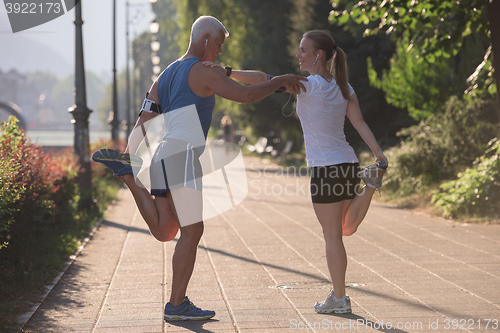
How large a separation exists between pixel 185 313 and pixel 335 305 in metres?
1.12

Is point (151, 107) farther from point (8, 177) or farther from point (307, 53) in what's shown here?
point (8, 177)

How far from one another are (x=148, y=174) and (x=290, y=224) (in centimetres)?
536

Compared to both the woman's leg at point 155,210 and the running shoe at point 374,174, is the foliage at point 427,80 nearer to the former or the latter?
the running shoe at point 374,174

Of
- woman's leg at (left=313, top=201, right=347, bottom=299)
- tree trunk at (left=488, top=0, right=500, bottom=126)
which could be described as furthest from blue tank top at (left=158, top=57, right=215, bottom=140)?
tree trunk at (left=488, top=0, right=500, bottom=126)

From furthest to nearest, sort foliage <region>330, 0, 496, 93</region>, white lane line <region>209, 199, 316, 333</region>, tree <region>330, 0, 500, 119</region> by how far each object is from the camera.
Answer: foliage <region>330, 0, 496, 93</region>
tree <region>330, 0, 500, 119</region>
white lane line <region>209, 199, 316, 333</region>

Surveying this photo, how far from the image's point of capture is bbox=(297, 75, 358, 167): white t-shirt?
428 cm

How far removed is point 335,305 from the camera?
440 centimetres

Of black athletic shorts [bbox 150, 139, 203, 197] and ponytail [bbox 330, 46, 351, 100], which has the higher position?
ponytail [bbox 330, 46, 351, 100]

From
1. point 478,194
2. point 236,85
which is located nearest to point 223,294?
point 236,85

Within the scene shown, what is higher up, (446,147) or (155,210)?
(446,147)

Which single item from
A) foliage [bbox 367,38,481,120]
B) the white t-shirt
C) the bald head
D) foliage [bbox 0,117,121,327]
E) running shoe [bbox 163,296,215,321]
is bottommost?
running shoe [bbox 163,296,215,321]

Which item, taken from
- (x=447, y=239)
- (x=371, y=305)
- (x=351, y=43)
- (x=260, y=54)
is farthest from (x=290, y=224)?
(x=260, y=54)

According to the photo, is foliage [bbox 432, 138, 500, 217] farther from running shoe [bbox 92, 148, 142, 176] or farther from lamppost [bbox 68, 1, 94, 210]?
running shoe [bbox 92, 148, 142, 176]

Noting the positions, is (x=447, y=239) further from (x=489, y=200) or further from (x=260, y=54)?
(x=260, y=54)
